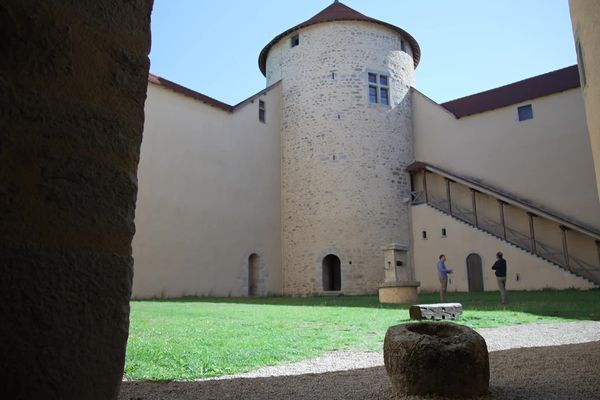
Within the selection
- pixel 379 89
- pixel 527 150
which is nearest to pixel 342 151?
pixel 379 89

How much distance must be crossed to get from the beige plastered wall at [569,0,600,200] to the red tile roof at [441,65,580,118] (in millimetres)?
15459

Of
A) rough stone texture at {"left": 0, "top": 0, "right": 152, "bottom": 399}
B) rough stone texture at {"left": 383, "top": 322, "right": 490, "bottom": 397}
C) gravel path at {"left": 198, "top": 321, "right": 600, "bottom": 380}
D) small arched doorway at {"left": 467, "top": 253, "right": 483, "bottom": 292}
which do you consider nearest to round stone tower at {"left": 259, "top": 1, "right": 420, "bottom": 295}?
small arched doorway at {"left": 467, "top": 253, "right": 483, "bottom": 292}

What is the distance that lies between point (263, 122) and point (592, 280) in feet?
47.5

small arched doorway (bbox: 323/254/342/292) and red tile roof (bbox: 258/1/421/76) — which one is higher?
red tile roof (bbox: 258/1/421/76)

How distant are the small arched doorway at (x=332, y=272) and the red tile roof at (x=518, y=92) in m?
8.87

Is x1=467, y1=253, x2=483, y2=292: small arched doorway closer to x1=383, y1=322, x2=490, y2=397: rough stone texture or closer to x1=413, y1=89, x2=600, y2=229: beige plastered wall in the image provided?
x1=413, y1=89, x2=600, y2=229: beige plastered wall

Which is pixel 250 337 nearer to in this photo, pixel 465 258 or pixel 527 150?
pixel 465 258

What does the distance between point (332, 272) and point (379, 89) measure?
8.71m

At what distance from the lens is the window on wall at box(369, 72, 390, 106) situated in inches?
850

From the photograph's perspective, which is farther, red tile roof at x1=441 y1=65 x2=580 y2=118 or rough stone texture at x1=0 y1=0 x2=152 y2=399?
red tile roof at x1=441 y1=65 x2=580 y2=118

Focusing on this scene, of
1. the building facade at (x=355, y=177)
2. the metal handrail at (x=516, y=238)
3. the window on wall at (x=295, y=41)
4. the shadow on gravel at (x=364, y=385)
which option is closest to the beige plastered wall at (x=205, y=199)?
the building facade at (x=355, y=177)

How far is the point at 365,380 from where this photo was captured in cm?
372

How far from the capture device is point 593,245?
17.6 meters

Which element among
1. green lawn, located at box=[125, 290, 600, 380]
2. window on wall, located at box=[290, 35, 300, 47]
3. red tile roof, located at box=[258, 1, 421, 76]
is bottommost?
green lawn, located at box=[125, 290, 600, 380]
